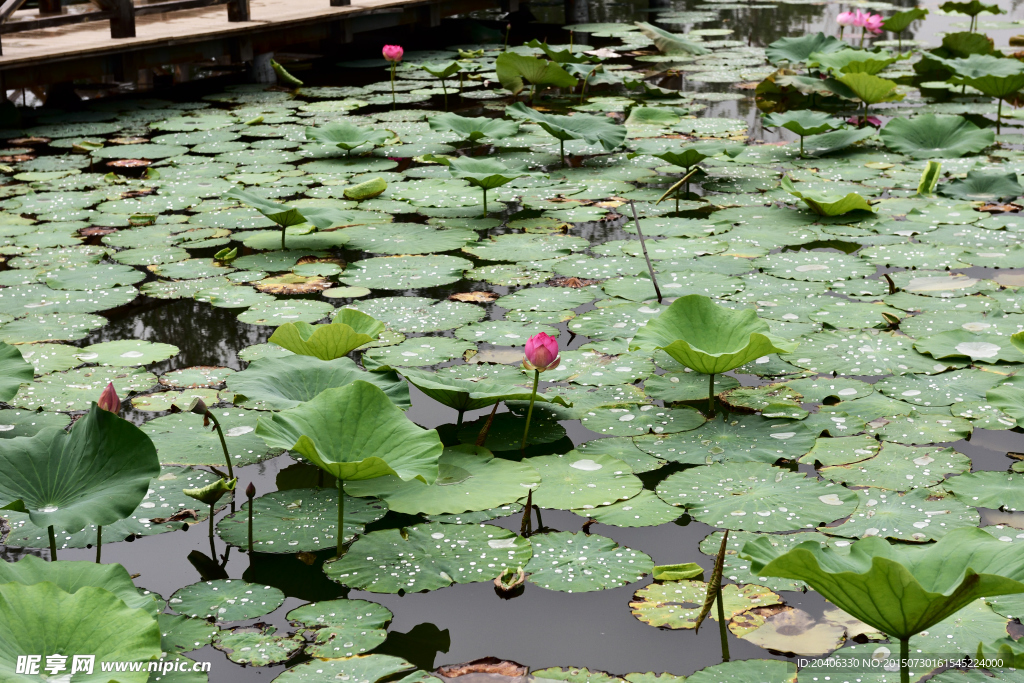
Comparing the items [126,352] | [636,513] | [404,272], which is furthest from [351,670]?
[404,272]

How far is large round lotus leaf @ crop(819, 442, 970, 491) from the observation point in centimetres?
199

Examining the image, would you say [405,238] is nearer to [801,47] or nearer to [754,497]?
[754,497]

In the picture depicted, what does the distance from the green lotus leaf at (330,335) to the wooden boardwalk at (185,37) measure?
3732 millimetres

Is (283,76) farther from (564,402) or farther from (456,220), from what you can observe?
(564,402)

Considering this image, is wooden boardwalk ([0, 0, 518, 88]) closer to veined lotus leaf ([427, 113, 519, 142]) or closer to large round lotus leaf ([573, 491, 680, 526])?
veined lotus leaf ([427, 113, 519, 142])

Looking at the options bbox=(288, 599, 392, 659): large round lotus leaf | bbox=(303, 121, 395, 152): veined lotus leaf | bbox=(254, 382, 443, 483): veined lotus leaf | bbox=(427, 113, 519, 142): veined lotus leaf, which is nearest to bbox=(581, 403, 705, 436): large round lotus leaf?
bbox=(254, 382, 443, 483): veined lotus leaf

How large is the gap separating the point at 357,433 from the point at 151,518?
0.47 meters

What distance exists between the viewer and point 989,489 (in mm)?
1942

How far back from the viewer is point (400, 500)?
6.37ft

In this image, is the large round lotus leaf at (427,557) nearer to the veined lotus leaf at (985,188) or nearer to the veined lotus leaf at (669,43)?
the veined lotus leaf at (985,188)

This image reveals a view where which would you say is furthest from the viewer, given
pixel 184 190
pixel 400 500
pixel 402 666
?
pixel 184 190

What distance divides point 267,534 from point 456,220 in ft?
7.55

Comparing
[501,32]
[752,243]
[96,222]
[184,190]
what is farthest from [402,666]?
[501,32]

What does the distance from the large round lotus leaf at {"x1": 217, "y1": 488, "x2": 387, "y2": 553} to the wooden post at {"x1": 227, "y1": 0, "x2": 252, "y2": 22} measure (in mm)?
5323
